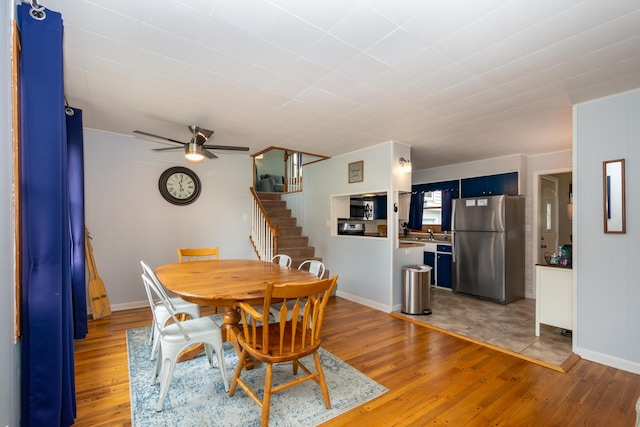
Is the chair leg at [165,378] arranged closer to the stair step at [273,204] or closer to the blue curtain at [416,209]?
the stair step at [273,204]

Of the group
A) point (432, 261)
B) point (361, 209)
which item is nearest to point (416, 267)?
point (361, 209)

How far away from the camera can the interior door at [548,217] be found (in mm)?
4977

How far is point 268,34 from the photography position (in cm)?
184

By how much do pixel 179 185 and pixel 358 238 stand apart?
2.95m

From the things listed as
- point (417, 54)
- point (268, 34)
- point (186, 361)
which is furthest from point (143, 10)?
point (186, 361)

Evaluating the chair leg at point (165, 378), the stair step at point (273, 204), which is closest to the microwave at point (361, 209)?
the stair step at point (273, 204)

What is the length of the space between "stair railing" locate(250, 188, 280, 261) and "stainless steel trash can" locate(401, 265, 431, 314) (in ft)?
6.40

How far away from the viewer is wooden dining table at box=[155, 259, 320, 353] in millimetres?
2018

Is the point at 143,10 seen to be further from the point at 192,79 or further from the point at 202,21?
the point at 192,79

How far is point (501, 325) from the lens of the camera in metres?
3.60

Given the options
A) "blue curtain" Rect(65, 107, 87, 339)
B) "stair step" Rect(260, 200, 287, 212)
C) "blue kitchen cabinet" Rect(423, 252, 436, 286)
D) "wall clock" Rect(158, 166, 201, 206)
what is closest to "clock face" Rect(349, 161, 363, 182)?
"stair step" Rect(260, 200, 287, 212)

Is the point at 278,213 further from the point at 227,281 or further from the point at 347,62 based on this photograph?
the point at 347,62

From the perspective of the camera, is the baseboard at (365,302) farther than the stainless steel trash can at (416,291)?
Yes

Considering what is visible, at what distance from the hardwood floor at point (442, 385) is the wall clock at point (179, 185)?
6.53ft
